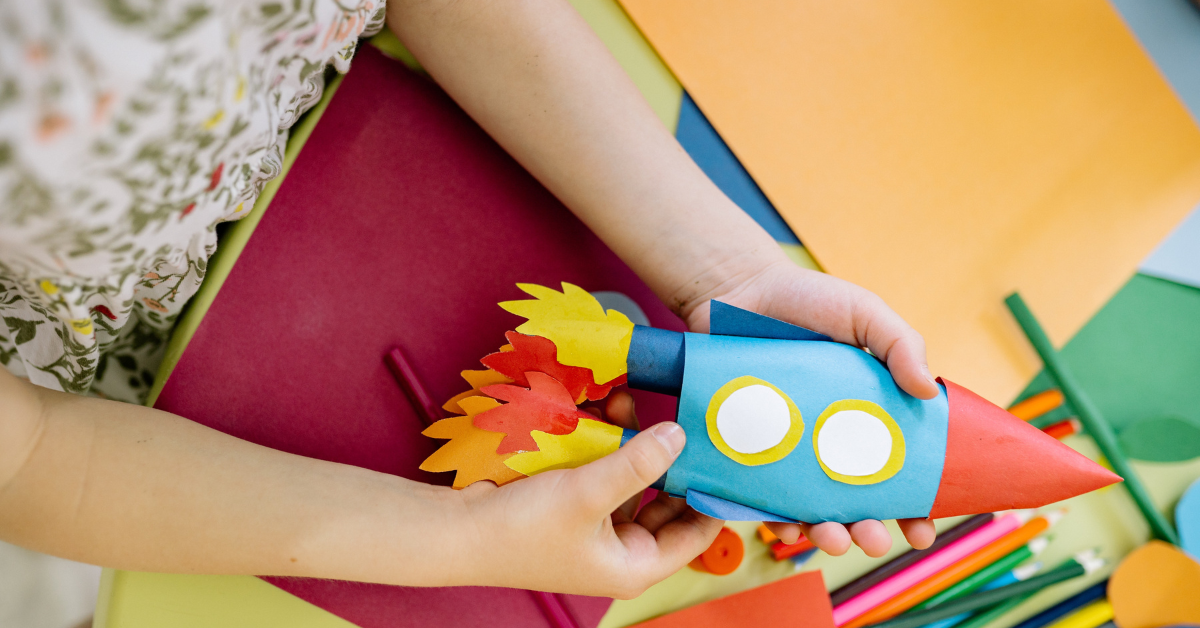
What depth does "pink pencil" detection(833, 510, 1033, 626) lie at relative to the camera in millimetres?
593

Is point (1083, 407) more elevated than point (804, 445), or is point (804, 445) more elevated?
point (1083, 407)

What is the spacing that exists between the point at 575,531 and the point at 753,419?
136 mm

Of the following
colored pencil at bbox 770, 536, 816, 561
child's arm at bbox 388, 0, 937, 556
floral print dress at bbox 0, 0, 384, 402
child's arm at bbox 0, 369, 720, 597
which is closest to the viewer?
floral print dress at bbox 0, 0, 384, 402

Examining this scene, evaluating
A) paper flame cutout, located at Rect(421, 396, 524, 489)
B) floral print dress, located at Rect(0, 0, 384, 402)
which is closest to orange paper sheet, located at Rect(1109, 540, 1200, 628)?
paper flame cutout, located at Rect(421, 396, 524, 489)

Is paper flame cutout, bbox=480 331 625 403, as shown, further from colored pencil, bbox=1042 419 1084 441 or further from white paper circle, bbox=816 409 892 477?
colored pencil, bbox=1042 419 1084 441

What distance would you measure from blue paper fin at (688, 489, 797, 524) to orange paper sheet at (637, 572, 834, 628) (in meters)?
0.20

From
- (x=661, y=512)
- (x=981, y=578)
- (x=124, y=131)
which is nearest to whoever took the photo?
(x=124, y=131)

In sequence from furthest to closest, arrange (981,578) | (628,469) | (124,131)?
(981,578), (628,469), (124,131)

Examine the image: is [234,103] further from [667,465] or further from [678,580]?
[678,580]

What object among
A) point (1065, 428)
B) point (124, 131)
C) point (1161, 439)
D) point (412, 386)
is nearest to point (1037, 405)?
point (1065, 428)

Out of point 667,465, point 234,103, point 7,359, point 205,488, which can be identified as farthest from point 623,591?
point 7,359

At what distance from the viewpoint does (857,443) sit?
40cm

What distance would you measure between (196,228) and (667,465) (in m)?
0.32

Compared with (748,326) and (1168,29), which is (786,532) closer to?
(748,326)
